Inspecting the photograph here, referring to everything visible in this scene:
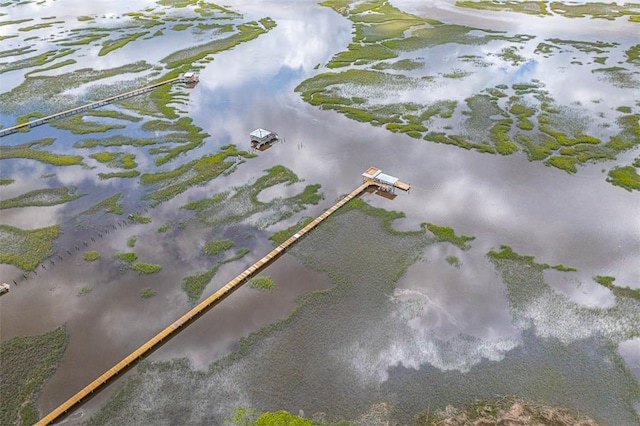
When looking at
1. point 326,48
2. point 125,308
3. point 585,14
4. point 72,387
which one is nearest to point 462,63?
point 326,48

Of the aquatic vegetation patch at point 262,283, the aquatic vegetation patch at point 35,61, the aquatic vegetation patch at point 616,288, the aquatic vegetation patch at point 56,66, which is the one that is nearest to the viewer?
the aquatic vegetation patch at point 616,288

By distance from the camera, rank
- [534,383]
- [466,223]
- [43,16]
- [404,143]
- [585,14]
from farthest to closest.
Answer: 1. [43,16]
2. [585,14]
3. [404,143]
4. [466,223]
5. [534,383]

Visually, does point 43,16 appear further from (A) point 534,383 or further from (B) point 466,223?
(A) point 534,383

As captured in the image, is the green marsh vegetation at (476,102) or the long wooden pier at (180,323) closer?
the long wooden pier at (180,323)

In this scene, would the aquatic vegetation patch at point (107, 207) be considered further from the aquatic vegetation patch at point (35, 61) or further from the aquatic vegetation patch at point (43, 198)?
the aquatic vegetation patch at point (35, 61)

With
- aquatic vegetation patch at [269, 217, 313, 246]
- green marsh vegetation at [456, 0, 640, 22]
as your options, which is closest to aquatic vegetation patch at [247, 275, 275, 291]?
aquatic vegetation patch at [269, 217, 313, 246]

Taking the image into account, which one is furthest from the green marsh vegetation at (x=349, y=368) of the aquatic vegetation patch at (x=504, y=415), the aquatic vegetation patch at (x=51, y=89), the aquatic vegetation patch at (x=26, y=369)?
the aquatic vegetation patch at (x=51, y=89)

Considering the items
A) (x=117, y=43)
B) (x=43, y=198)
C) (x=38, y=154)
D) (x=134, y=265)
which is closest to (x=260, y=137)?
(x=134, y=265)

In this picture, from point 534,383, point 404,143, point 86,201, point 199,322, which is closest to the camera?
point 534,383
